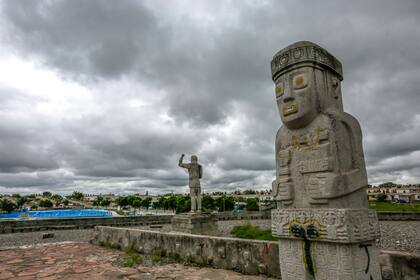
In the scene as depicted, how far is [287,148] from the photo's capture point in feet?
12.2

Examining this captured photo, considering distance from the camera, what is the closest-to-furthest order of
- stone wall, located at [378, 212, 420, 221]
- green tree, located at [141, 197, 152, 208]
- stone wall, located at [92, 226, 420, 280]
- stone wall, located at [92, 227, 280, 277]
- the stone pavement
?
stone wall, located at [92, 226, 420, 280]
stone wall, located at [92, 227, 280, 277]
the stone pavement
stone wall, located at [378, 212, 420, 221]
green tree, located at [141, 197, 152, 208]

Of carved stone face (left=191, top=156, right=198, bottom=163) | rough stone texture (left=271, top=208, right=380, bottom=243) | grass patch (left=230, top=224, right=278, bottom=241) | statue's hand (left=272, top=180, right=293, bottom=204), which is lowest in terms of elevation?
grass patch (left=230, top=224, right=278, bottom=241)

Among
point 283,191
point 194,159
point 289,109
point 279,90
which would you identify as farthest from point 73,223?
point 289,109

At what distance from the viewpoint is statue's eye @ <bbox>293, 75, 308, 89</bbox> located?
341cm

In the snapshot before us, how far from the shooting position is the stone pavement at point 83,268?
4.98 m

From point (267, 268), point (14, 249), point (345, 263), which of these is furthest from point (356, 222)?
point (14, 249)

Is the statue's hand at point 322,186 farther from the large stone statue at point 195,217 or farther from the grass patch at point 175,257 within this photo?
the large stone statue at point 195,217

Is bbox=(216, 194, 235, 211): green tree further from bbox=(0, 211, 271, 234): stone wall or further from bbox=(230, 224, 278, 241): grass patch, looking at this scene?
bbox=(230, 224, 278, 241): grass patch

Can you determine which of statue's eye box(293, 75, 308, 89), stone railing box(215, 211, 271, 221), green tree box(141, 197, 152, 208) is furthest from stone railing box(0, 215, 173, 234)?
green tree box(141, 197, 152, 208)

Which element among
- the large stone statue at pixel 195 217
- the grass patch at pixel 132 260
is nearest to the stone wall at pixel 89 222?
the large stone statue at pixel 195 217

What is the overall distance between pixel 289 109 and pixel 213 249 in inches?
139

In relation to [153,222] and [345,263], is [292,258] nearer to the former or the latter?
[345,263]

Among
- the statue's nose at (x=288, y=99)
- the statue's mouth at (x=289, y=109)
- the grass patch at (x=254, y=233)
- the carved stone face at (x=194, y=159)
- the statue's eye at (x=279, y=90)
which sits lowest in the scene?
the grass patch at (x=254, y=233)

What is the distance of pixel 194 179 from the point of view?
499 inches
